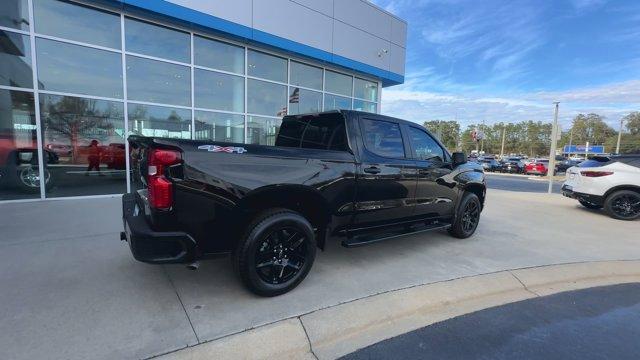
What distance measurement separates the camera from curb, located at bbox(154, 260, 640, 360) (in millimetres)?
2533

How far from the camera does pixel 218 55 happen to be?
31.9 ft

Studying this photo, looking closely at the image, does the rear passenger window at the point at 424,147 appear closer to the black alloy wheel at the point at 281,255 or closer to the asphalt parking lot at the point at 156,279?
the asphalt parking lot at the point at 156,279

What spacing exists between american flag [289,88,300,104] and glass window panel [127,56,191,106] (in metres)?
3.47

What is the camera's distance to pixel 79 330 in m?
2.57

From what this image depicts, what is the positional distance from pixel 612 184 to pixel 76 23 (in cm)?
1302

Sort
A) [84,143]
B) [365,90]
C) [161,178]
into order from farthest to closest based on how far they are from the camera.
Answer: [365,90]
[84,143]
[161,178]

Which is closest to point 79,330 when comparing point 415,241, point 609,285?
point 415,241

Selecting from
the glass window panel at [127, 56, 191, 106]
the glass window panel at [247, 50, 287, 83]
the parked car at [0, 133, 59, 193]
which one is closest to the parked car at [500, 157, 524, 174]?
the glass window panel at [247, 50, 287, 83]

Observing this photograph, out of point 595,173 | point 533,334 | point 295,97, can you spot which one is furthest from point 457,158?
point 295,97

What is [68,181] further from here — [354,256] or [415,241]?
[415,241]

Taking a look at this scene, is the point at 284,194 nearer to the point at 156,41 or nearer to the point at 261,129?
the point at 156,41

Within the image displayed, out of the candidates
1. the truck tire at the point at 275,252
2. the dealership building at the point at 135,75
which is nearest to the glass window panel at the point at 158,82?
the dealership building at the point at 135,75

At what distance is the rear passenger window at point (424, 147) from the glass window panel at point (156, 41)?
7128 millimetres

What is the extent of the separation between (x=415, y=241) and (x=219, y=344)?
3651 millimetres
